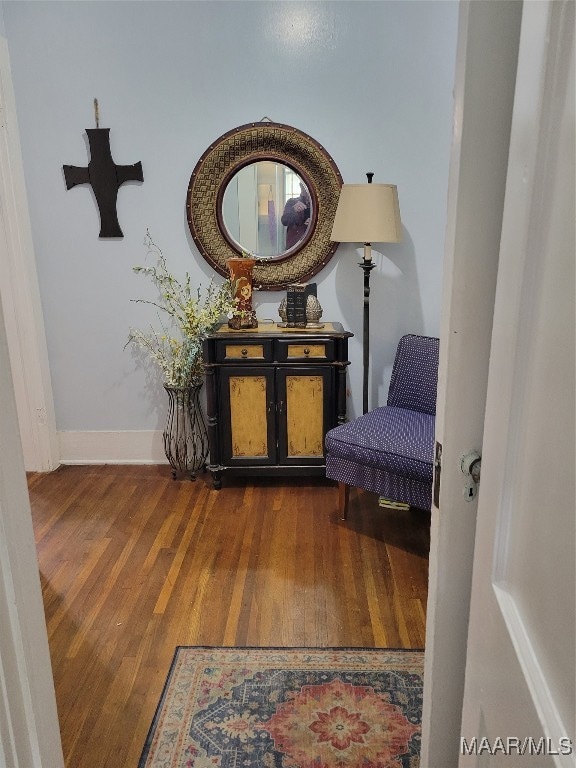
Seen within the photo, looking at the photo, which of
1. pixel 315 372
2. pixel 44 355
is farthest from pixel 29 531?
pixel 44 355

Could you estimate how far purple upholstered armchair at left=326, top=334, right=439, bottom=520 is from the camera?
98.3 inches

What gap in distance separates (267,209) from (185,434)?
1340mm

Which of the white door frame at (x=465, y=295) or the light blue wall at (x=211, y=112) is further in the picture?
the light blue wall at (x=211, y=112)

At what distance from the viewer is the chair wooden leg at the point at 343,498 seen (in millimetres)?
2875

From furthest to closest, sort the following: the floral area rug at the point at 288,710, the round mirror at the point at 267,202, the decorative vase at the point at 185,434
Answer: the decorative vase at the point at 185,434 < the round mirror at the point at 267,202 < the floral area rug at the point at 288,710

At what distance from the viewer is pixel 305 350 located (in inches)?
120

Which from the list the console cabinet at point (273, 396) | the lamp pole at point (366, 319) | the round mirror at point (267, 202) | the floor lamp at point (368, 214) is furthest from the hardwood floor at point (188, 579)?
the floor lamp at point (368, 214)

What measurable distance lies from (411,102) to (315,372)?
58.2 inches

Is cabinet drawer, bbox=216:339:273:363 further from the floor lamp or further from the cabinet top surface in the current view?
the floor lamp

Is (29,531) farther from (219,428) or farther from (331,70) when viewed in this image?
(331,70)

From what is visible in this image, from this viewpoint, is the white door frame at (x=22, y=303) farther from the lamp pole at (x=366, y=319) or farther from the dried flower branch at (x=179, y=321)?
the lamp pole at (x=366, y=319)

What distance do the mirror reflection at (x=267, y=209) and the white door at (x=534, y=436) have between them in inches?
101

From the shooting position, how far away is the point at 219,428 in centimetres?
316

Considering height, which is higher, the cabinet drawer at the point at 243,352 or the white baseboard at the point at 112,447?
the cabinet drawer at the point at 243,352
